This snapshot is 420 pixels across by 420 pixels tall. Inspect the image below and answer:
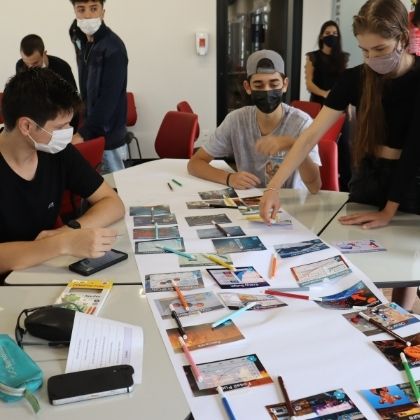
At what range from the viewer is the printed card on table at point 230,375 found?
3.11ft

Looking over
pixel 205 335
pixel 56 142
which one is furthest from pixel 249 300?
pixel 56 142

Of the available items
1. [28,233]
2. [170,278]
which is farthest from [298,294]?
[28,233]

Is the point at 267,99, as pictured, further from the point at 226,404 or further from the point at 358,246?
the point at 226,404

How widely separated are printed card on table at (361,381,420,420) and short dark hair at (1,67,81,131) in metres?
1.27

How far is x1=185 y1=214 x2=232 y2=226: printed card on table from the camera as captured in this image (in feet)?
5.96

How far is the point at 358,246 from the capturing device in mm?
1607

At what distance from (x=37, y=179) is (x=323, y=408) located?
1291 millimetres

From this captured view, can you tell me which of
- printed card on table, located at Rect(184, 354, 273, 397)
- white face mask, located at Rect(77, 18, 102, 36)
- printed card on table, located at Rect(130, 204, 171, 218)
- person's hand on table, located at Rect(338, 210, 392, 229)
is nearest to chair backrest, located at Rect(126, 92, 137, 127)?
white face mask, located at Rect(77, 18, 102, 36)

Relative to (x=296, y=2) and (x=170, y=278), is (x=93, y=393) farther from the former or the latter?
(x=296, y=2)

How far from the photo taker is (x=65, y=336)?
42.5 inches

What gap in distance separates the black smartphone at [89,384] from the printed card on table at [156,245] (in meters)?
0.63

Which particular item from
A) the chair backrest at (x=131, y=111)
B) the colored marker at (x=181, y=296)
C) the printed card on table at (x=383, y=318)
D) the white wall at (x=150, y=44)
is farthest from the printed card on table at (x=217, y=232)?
the white wall at (x=150, y=44)

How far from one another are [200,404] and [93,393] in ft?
0.66

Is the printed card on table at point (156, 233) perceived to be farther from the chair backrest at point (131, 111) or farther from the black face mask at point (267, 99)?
the chair backrest at point (131, 111)
